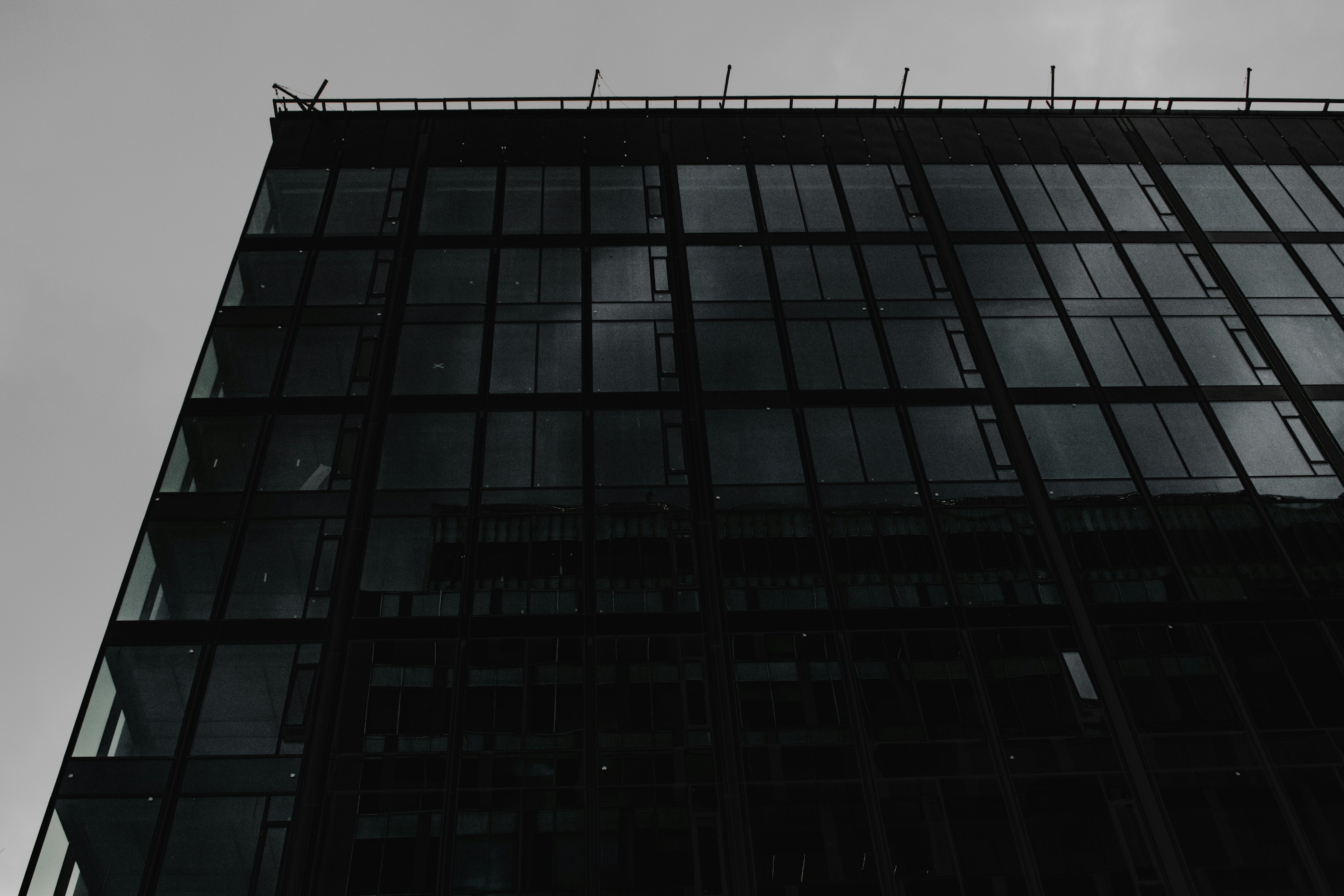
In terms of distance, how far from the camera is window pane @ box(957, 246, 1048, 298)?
86.3 feet

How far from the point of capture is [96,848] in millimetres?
16703

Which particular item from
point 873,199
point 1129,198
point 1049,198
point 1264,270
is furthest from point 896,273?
point 1264,270

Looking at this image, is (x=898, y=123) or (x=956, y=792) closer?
(x=956, y=792)

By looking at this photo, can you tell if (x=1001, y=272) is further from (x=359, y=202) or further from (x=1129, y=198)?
(x=359, y=202)

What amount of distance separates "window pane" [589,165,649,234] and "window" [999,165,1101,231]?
11141 mm

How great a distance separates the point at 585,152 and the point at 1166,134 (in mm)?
18944

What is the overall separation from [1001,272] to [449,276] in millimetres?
15156

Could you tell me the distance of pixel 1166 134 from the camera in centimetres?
3167

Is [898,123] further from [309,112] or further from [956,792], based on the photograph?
[956,792]

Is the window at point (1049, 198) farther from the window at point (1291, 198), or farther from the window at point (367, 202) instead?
the window at point (367, 202)

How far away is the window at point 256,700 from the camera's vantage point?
17969mm

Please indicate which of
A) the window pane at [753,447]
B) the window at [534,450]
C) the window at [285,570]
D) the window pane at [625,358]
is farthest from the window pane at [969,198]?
the window at [285,570]

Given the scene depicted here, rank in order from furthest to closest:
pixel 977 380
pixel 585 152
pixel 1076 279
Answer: pixel 585 152 → pixel 1076 279 → pixel 977 380

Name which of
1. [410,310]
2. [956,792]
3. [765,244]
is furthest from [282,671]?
[765,244]
